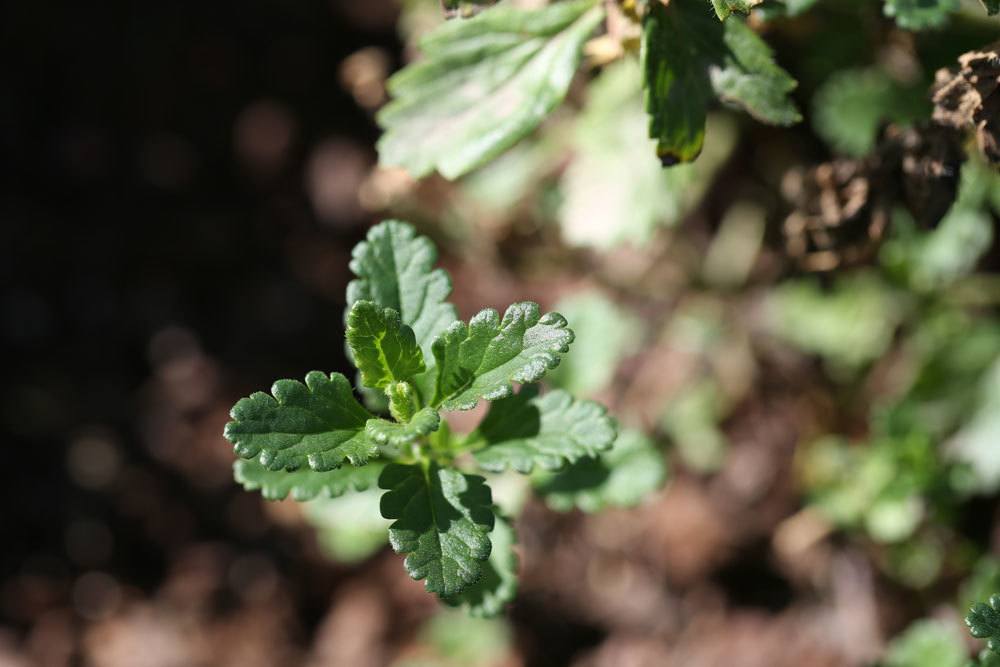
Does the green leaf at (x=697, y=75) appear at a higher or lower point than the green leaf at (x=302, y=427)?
higher

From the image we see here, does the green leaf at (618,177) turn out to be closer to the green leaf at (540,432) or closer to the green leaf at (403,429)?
the green leaf at (540,432)

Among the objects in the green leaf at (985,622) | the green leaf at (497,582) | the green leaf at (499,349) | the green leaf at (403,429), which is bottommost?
the green leaf at (497,582)

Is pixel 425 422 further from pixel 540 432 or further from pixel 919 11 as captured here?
pixel 919 11

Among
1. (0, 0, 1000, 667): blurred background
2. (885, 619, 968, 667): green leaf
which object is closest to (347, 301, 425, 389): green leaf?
(0, 0, 1000, 667): blurred background

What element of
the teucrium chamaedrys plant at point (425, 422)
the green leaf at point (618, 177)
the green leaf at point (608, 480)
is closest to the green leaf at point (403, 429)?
the teucrium chamaedrys plant at point (425, 422)

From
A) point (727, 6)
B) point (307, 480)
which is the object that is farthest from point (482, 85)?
point (307, 480)

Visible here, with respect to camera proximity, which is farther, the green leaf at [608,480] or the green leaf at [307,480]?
the green leaf at [608,480]

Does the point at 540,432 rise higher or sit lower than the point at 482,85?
lower
